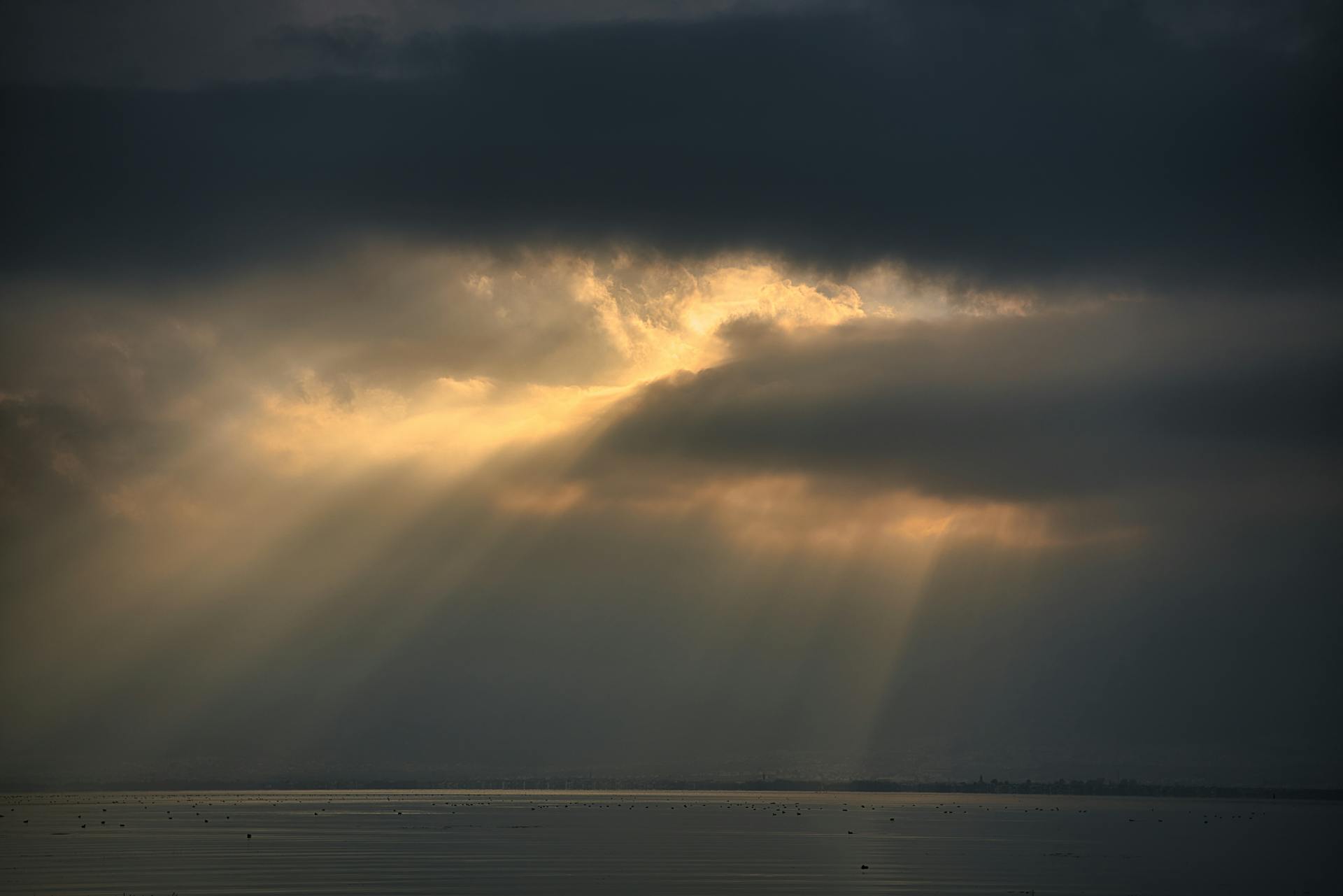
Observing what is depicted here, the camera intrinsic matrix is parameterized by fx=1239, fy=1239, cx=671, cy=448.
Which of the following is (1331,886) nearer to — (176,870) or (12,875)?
(176,870)

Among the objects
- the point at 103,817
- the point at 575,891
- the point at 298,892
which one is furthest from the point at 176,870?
the point at 103,817

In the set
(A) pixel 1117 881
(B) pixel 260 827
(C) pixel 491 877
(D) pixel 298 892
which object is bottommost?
(D) pixel 298 892

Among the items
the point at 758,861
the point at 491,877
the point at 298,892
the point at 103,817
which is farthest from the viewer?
Answer: the point at 103,817

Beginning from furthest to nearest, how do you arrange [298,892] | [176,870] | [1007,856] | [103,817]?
[103,817] < [1007,856] < [176,870] < [298,892]

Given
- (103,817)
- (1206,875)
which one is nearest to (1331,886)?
(1206,875)

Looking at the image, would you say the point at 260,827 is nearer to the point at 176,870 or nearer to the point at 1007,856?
the point at 176,870

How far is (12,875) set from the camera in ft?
281

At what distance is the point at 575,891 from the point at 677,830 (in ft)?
287

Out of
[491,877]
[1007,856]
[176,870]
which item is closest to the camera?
[491,877]

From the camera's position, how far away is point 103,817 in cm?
19725

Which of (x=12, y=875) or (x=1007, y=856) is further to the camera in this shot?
(x=1007, y=856)

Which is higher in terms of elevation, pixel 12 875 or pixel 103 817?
pixel 103 817

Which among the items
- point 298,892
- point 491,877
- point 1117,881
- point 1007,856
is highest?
point 1007,856

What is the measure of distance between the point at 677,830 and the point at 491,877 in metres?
79.0
